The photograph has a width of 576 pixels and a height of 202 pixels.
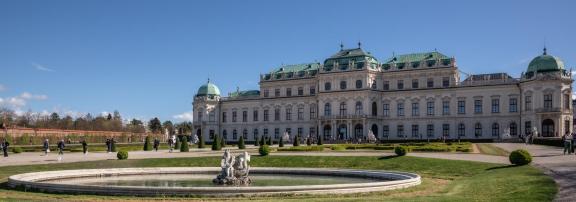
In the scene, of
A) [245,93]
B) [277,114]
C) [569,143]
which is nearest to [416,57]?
[277,114]

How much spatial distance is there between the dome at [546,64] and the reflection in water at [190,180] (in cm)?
5059

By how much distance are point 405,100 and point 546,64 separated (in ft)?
61.5

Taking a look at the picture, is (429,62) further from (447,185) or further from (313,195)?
(313,195)

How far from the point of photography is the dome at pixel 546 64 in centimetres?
6812

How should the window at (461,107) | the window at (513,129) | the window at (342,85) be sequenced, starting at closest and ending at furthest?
the window at (513,129)
the window at (461,107)
the window at (342,85)

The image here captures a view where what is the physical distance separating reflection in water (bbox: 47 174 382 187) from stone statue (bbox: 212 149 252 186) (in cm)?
45

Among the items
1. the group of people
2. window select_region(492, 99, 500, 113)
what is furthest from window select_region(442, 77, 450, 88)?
the group of people

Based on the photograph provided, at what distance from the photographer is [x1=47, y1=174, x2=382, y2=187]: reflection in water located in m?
23.2

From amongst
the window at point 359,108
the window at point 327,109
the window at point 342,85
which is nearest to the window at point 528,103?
the window at point 359,108

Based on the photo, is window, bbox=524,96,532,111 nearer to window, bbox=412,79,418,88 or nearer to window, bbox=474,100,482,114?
window, bbox=474,100,482,114

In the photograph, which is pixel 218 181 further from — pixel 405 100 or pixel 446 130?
pixel 405 100

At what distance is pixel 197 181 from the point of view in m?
24.5

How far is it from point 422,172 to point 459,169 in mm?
1738

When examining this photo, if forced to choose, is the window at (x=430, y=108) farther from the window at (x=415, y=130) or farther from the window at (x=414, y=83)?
the window at (x=414, y=83)
